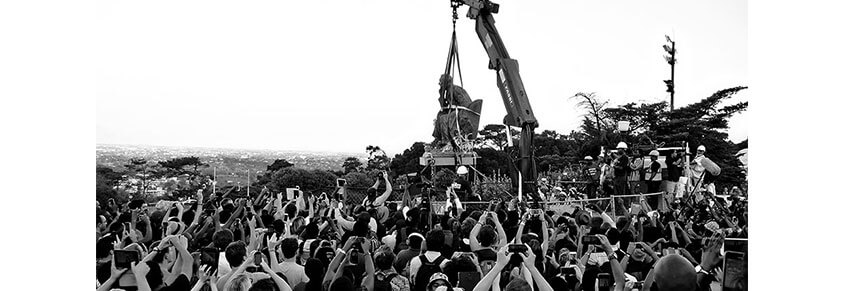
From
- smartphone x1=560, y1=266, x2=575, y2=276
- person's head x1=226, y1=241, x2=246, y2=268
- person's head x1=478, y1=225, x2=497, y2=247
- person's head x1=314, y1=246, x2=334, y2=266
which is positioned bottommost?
smartphone x1=560, y1=266, x2=575, y2=276

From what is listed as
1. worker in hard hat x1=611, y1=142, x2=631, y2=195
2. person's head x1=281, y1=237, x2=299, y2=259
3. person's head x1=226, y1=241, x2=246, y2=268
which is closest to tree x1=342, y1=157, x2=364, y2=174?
worker in hard hat x1=611, y1=142, x2=631, y2=195

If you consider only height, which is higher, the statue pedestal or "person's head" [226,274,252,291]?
the statue pedestal

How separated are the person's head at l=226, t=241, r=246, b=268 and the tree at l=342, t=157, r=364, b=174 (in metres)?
15.4

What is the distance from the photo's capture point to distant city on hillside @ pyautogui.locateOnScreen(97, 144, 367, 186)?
6117 millimetres

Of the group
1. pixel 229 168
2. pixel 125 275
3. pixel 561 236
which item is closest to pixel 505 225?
pixel 561 236

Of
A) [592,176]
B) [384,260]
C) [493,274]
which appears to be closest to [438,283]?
[493,274]

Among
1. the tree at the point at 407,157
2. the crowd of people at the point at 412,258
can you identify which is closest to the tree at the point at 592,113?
the tree at the point at 407,157

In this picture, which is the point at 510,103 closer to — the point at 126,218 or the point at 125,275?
the point at 126,218

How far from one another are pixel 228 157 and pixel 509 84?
684cm

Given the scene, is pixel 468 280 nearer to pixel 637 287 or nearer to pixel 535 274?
pixel 535 274

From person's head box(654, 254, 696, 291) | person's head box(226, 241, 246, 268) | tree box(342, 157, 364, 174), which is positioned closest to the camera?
person's head box(654, 254, 696, 291)

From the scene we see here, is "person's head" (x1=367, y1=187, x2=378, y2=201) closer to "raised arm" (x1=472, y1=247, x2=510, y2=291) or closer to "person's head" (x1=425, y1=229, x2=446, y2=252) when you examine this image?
"person's head" (x1=425, y1=229, x2=446, y2=252)

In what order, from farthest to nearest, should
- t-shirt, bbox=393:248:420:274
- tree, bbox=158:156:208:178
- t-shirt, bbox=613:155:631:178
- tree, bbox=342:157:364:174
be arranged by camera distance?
tree, bbox=342:157:364:174 < t-shirt, bbox=613:155:631:178 < tree, bbox=158:156:208:178 < t-shirt, bbox=393:248:420:274
